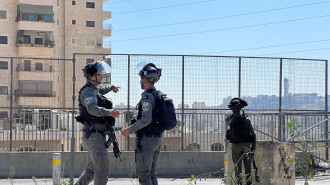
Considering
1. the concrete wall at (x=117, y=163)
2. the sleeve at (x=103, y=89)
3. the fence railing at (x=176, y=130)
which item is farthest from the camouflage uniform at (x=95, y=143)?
the fence railing at (x=176, y=130)

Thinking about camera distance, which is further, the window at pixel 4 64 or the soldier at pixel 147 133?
the window at pixel 4 64

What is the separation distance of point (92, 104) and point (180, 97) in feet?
28.6

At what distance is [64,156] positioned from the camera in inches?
655

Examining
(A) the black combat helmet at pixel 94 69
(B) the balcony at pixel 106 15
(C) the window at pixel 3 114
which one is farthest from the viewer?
(B) the balcony at pixel 106 15

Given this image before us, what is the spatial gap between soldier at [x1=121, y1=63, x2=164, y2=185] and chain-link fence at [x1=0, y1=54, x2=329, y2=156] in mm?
6917

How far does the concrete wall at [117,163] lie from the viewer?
53.8 feet

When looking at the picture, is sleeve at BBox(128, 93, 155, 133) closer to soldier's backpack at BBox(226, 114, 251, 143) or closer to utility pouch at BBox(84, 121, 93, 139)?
utility pouch at BBox(84, 121, 93, 139)

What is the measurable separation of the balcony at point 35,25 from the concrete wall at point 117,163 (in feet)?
174

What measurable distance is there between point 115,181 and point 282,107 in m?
5.69

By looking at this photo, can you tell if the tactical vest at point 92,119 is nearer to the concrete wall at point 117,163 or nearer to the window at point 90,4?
the concrete wall at point 117,163

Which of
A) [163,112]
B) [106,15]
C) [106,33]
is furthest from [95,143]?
[106,15]

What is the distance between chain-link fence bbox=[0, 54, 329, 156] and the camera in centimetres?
1656

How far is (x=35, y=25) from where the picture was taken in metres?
69.1

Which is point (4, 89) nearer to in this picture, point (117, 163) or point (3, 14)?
point (117, 163)
